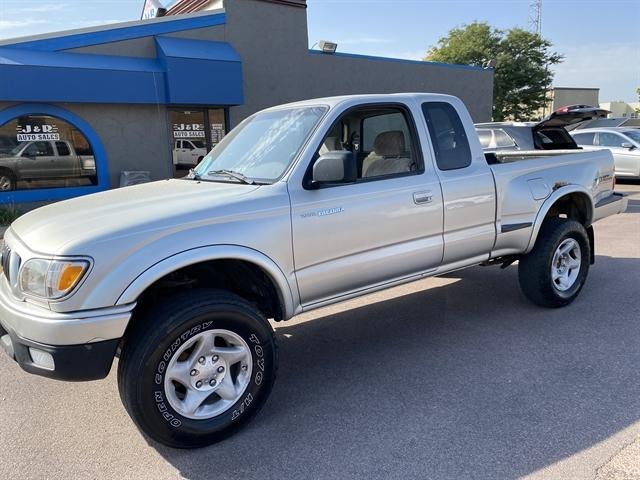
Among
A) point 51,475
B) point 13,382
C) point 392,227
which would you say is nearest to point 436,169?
point 392,227

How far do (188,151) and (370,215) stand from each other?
1085cm

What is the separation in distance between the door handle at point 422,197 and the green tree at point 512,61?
117ft

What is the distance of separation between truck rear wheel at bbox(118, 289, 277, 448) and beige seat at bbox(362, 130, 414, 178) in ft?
5.07

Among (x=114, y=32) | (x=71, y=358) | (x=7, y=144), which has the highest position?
(x=114, y=32)

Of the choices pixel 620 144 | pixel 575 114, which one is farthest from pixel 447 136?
pixel 620 144

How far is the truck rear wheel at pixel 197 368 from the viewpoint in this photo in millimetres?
2797

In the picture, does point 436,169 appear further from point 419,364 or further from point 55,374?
point 55,374

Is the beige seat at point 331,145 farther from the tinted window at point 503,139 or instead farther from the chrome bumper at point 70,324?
the tinted window at point 503,139

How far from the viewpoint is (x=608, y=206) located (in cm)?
560

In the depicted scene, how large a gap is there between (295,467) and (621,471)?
1.68m

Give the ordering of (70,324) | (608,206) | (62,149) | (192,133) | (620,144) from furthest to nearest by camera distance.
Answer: (620,144), (192,133), (62,149), (608,206), (70,324)

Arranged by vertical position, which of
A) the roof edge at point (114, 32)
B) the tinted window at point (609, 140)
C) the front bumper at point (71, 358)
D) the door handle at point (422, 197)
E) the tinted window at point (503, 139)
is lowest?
the front bumper at point (71, 358)

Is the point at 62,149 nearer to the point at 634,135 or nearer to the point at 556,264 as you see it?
the point at 556,264

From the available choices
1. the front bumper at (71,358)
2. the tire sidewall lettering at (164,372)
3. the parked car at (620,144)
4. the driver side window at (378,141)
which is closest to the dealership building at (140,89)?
the parked car at (620,144)
